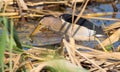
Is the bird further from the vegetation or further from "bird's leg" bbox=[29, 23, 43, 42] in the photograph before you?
the vegetation

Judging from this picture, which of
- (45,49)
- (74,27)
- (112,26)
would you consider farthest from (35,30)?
(45,49)

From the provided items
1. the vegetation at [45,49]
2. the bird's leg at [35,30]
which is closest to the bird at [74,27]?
the bird's leg at [35,30]

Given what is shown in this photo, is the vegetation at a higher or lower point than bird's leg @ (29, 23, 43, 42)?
higher

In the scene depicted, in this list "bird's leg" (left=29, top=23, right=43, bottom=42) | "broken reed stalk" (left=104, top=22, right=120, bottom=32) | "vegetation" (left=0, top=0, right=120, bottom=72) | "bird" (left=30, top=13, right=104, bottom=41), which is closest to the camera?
"vegetation" (left=0, top=0, right=120, bottom=72)

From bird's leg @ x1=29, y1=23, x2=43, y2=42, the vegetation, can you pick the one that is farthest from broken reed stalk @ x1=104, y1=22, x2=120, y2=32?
bird's leg @ x1=29, y1=23, x2=43, y2=42

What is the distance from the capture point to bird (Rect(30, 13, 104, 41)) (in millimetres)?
5225

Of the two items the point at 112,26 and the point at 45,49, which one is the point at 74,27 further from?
the point at 45,49

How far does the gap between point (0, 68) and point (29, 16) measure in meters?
4.31

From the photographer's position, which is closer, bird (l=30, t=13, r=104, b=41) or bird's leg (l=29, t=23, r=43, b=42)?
bird (l=30, t=13, r=104, b=41)

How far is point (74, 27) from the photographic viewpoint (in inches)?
212

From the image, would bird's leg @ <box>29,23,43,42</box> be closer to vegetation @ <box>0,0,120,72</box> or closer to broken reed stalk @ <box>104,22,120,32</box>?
vegetation @ <box>0,0,120,72</box>

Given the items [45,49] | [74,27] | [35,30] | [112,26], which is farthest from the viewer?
[35,30]

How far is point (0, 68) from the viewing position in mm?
2059

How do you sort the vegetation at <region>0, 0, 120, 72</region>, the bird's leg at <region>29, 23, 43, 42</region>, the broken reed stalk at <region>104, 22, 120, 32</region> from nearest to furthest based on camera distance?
the vegetation at <region>0, 0, 120, 72</region>, the broken reed stalk at <region>104, 22, 120, 32</region>, the bird's leg at <region>29, 23, 43, 42</region>
